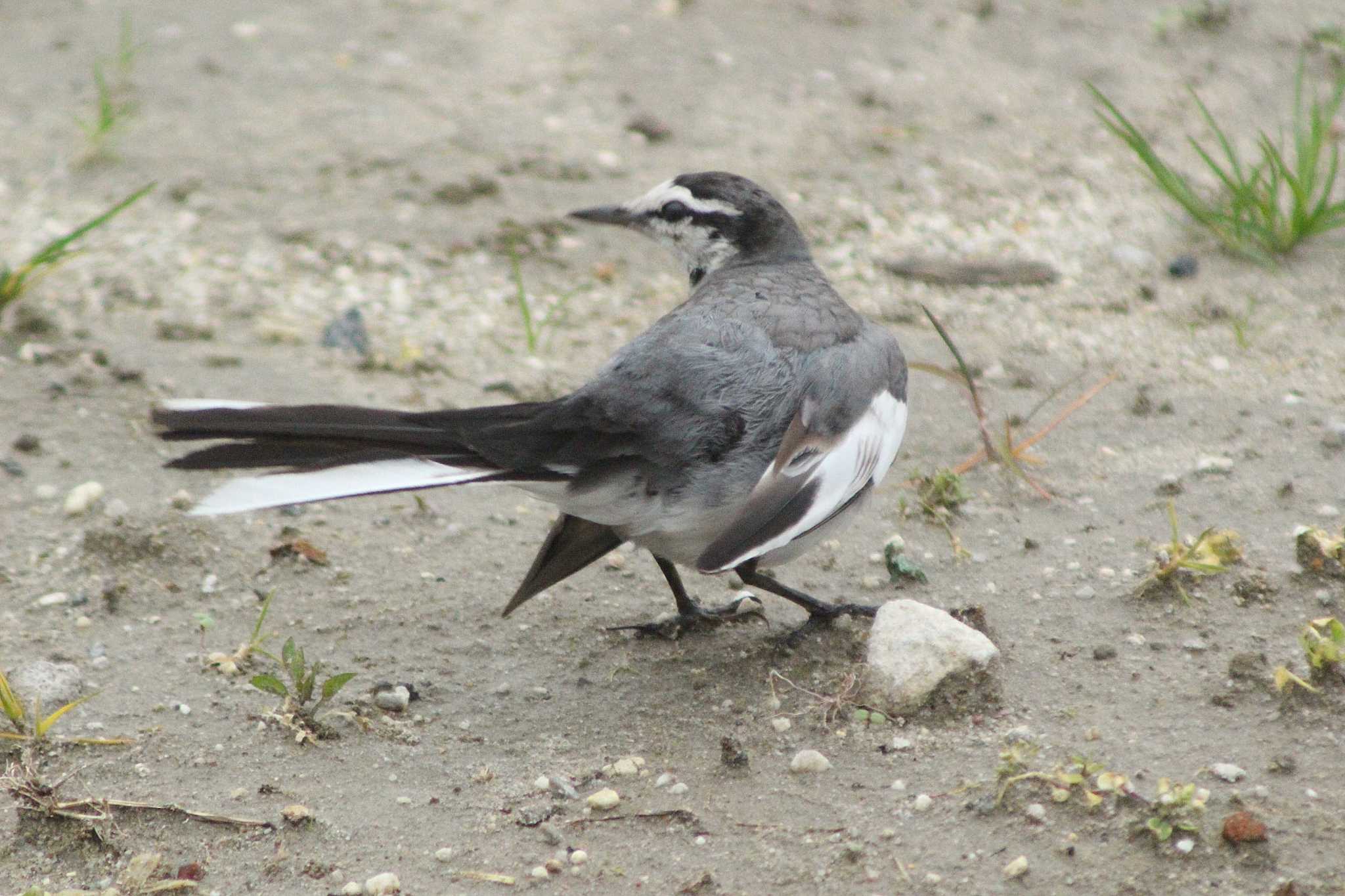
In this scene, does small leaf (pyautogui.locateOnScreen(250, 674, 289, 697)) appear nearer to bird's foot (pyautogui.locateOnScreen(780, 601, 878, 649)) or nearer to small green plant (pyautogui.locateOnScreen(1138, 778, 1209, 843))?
bird's foot (pyautogui.locateOnScreen(780, 601, 878, 649))

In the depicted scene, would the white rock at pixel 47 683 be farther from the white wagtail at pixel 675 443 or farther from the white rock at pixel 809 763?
the white rock at pixel 809 763

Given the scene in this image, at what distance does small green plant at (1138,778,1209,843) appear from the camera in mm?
3148

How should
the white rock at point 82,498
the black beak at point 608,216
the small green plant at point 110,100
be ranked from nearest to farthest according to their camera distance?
1. the white rock at point 82,498
2. the black beak at point 608,216
3. the small green plant at point 110,100

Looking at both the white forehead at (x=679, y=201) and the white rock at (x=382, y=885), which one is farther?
the white forehead at (x=679, y=201)

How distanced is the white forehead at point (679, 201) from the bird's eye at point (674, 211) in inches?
0.5

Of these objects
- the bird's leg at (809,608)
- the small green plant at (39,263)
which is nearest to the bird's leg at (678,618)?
the bird's leg at (809,608)

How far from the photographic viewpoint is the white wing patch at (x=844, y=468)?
12.1 ft

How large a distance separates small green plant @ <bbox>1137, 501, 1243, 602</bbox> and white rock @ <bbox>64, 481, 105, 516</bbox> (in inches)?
131

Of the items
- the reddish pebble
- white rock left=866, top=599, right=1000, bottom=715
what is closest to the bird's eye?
white rock left=866, top=599, right=1000, bottom=715

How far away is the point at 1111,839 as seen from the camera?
321cm

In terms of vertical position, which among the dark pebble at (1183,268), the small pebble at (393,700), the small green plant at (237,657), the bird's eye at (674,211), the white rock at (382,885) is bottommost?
the small green plant at (237,657)

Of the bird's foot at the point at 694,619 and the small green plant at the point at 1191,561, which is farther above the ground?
the small green plant at the point at 1191,561

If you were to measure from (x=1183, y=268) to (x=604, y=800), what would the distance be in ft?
13.4

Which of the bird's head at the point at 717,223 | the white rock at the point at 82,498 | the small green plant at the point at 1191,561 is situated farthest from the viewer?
the bird's head at the point at 717,223
